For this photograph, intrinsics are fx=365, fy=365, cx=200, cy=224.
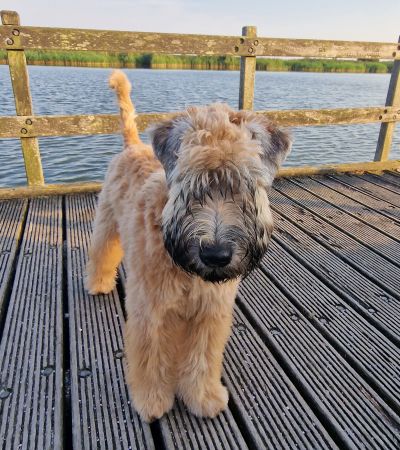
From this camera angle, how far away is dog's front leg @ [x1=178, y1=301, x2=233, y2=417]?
1910mm

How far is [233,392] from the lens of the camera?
205 cm

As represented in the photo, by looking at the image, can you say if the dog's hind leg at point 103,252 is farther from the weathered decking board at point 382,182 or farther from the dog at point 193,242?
the weathered decking board at point 382,182

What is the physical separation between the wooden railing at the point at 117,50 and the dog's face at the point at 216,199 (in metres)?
1.93

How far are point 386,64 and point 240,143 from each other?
3695 centimetres

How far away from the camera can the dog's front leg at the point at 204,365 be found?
6.27ft

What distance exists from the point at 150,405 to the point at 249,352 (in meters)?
0.73

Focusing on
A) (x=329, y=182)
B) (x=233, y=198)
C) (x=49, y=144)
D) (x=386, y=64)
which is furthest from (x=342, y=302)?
(x=386, y=64)

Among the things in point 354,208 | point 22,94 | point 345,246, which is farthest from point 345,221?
point 22,94

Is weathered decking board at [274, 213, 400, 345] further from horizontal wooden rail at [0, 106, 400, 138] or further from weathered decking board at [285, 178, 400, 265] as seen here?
horizontal wooden rail at [0, 106, 400, 138]

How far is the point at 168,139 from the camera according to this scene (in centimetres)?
179

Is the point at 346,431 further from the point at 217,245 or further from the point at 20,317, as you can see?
the point at 20,317

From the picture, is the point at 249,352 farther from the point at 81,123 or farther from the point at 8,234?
the point at 81,123

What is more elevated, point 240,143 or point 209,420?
point 240,143

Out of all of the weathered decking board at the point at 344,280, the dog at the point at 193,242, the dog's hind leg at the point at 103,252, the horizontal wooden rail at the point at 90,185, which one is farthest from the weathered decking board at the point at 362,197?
the dog's hind leg at the point at 103,252
